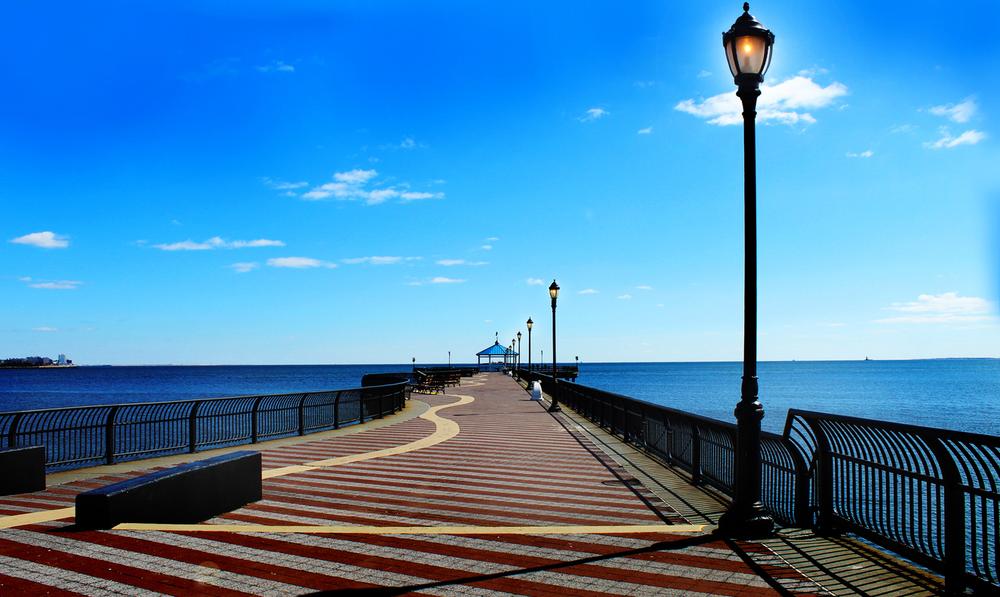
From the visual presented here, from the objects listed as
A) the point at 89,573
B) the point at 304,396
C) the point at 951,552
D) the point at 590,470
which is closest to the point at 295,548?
the point at 89,573

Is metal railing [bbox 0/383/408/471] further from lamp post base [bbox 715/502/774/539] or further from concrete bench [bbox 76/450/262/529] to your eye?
lamp post base [bbox 715/502/774/539]

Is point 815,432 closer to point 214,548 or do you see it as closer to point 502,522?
point 502,522

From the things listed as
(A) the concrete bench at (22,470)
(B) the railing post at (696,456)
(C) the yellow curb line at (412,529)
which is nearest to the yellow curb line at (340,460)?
(C) the yellow curb line at (412,529)

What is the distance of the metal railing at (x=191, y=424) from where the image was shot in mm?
13125

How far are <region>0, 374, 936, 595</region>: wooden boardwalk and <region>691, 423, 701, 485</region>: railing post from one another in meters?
0.33

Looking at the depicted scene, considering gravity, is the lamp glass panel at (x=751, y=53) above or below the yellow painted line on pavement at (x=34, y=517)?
above

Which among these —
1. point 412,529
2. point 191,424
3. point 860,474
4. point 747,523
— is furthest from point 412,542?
point 191,424

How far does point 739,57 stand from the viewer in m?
7.88

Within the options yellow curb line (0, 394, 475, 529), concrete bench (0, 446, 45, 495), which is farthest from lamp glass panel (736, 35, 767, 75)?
concrete bench (0, 446, 45, 495)

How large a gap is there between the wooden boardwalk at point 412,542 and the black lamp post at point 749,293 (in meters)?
0.41

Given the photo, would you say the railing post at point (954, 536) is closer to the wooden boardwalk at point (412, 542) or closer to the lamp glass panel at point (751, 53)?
the wooden boardwalk at point (412, 542)

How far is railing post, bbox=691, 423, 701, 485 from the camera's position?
1106 cm

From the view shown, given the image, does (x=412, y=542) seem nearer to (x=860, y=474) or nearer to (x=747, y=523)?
(x=747, y=523)

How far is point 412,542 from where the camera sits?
7.26 m
